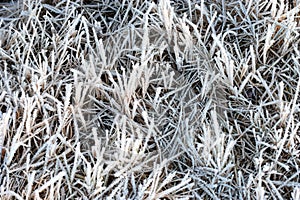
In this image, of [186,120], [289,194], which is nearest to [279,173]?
[289,194]

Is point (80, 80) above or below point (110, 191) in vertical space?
above

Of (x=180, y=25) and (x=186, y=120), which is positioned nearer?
(x=186, y=120)

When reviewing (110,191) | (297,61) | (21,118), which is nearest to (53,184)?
(110,191)

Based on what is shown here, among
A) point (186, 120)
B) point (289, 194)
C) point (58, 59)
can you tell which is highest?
point (58, 59)

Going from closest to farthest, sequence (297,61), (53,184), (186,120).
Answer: (53,184)
(186,120)
(297,61)

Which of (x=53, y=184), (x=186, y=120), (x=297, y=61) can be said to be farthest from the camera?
(x=297, y=61)

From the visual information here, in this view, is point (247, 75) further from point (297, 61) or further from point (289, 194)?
point (289, 194)
